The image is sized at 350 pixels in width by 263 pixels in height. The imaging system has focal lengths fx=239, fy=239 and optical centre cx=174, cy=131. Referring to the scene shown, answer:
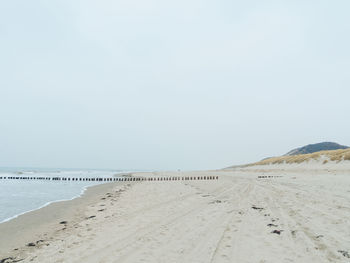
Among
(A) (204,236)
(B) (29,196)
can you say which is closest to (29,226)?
(A) (204,236)

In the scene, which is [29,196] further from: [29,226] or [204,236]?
[204,236]

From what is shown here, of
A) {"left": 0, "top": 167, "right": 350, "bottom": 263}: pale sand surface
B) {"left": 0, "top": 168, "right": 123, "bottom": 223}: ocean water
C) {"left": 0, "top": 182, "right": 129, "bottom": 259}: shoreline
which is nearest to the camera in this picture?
{"left": 0, "top": 167, "right": 350, "bottom": 263}: pale sand surface

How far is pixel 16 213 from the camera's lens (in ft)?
39.7

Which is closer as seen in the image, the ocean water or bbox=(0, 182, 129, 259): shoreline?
bbox=(0, 182, 129, 259): shoreline

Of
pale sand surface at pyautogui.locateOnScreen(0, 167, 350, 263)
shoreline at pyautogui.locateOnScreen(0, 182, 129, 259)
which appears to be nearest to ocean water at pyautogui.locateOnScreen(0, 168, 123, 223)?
shoreline at pyautogui.locateOnScreen(0, 182, 129, 259)

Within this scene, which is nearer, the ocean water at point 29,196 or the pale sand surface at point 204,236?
the pale sand surface at point 204,236

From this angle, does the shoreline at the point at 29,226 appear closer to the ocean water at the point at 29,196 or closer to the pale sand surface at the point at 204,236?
the pale sand surface at the point at 204,236

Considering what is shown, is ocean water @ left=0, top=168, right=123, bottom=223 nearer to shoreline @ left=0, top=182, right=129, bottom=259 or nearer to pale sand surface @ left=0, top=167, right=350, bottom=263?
shoreline @ left=0, top=182, right=129, bottom=259

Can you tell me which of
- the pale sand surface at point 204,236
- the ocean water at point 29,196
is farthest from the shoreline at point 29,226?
the ocean water at point 29,196

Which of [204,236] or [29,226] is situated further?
[29,226]

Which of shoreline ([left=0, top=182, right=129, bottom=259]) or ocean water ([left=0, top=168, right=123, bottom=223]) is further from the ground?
ocean water ([left=0, top=168, right=123, bottom=223])

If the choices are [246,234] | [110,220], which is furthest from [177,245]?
[110,220]

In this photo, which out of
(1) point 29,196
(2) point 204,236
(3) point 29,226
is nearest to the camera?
(2) point 204,236

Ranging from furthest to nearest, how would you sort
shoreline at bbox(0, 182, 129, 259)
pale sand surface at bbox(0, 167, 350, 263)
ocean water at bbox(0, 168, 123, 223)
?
ocean water at bbox(0, 168, 123, 223)
shoreline at bbox(0, 182, 129, 259)
pale sand surface at bbox(0, 167, 350, 263)
